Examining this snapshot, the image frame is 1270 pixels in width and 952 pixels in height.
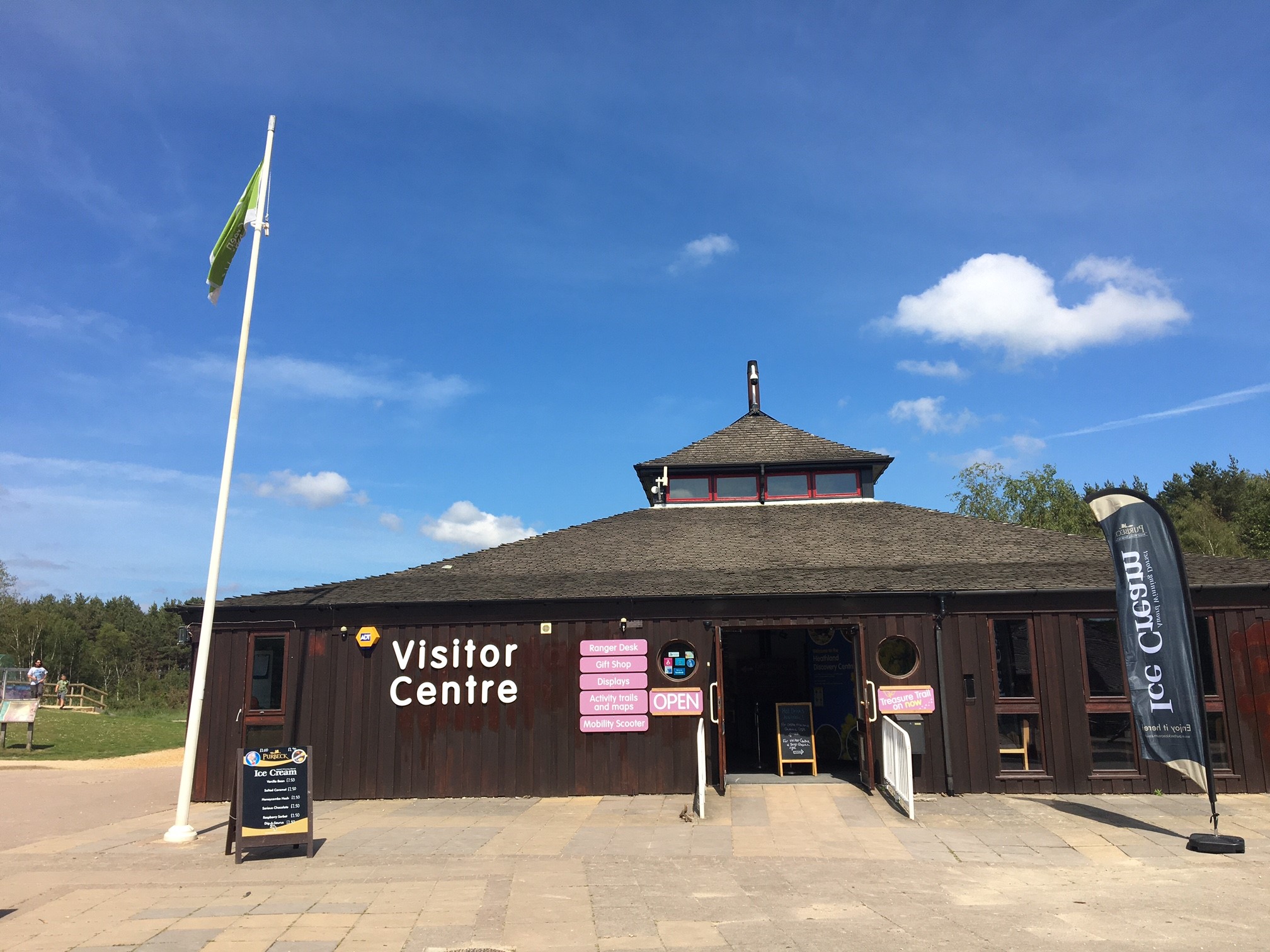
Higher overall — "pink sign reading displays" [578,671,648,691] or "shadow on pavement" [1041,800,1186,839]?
"pink sign reading displays" [578,671,648,691]

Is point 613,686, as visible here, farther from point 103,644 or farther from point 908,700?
point 103,644

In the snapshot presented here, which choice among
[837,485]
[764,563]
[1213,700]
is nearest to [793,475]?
[837,485]

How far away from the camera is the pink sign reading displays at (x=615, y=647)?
44.4 ft

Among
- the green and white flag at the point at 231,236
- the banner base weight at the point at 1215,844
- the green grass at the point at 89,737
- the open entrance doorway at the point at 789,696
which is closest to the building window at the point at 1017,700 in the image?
the open entrance doorway at the point at 789,696

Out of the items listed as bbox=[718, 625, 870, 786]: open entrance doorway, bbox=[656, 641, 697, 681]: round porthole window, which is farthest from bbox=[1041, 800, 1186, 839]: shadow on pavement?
bbox=[656, 641, 697, 681]: round porthole window

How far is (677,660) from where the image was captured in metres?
13.5

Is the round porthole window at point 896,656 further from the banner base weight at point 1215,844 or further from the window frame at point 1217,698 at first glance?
the banner base weight at point 1215,844

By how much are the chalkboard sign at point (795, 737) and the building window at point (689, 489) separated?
7.11 metres

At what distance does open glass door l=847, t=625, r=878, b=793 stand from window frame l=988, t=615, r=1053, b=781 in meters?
1.84

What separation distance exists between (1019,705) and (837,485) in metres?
8.10

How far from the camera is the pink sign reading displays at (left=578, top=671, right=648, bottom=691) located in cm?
1348

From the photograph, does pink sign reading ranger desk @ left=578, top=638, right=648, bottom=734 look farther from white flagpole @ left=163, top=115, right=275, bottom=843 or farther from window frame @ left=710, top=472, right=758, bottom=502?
window frame @ left=710, top=472, right=758, bottom=502

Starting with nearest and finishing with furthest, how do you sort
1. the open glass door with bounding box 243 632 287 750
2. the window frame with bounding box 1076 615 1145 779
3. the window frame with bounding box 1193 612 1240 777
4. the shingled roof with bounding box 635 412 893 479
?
1. the window frame with bounding box 1193 612 1240 777
2. the window frame with bounding box 1076 615 1145 779
3. the open glass door with bounding box 243 632 287 750
4. the shingled roof with bounding box 635 412 893 479

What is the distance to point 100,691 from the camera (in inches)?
1869
